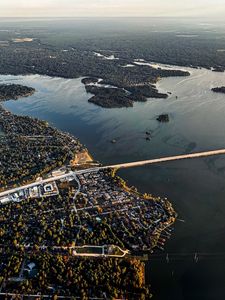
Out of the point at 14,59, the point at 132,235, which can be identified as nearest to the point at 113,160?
the point at 132,235

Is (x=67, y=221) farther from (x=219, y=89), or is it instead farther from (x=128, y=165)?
(x=219, y=89)

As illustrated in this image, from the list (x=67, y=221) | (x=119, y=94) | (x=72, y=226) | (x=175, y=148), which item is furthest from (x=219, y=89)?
(x=72, y=226)

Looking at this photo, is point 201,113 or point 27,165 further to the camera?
point 201,113

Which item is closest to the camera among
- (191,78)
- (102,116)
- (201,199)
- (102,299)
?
(102,299)

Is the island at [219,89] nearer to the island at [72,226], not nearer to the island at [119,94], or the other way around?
the island at [119,94]

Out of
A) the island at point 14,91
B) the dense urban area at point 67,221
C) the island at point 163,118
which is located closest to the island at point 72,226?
the dense urban area at point 67,221

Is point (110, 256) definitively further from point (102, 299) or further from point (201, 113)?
point (201, 113)
